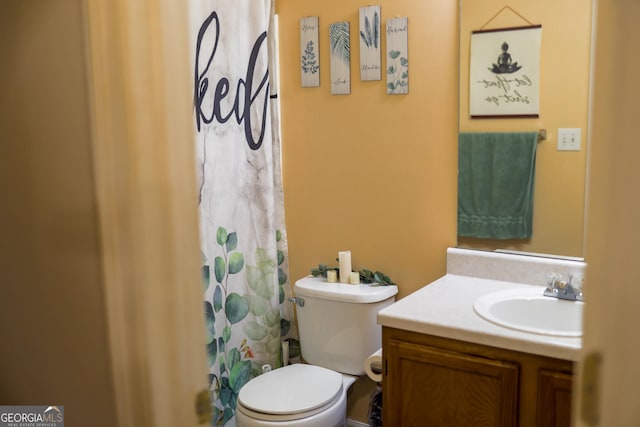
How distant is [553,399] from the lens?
173 cm

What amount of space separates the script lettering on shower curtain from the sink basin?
122 centimetres

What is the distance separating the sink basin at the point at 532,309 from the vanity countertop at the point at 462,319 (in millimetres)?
73

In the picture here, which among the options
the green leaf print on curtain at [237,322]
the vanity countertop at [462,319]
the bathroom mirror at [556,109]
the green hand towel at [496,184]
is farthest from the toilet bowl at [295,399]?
the bathroom mirror at [556,109]

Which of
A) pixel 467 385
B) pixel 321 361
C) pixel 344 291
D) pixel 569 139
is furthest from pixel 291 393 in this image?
pixel 569 139

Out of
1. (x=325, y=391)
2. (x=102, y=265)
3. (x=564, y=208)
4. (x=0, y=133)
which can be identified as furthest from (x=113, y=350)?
(x=564, y=208)

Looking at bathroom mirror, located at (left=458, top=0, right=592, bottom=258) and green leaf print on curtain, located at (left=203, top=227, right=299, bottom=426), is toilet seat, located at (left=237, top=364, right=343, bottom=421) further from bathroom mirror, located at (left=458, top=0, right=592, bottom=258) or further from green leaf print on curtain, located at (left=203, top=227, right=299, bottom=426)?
bathroom mirror, located at (left=458, top=0, right=592, bottom=258)

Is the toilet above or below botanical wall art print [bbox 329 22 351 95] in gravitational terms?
below

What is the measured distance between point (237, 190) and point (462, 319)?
1146mm

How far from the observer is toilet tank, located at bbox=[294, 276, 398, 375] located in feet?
8.09
